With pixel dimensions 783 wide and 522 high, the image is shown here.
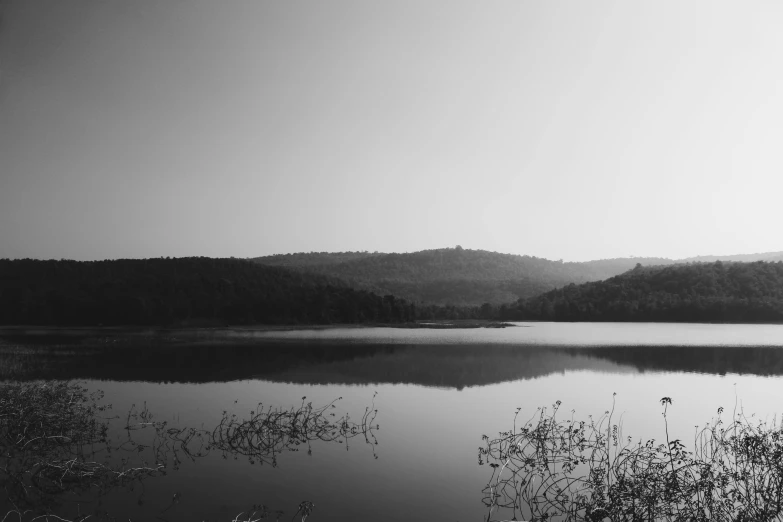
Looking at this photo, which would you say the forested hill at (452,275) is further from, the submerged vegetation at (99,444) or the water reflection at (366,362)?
the submerged vegetation at (99,444)

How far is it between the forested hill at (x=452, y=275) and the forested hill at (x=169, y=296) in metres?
41.5

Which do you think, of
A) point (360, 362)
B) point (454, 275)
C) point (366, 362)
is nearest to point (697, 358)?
point (366, 362)

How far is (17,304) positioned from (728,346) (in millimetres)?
91038

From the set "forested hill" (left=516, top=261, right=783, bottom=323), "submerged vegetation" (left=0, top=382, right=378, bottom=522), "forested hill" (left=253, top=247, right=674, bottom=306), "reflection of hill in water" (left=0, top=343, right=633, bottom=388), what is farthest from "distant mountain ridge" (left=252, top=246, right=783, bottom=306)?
"submerged vegetation" (left=0, top=382, right=378, bottom=522)

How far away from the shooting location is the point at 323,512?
373 inches

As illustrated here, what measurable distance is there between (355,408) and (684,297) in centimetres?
9261

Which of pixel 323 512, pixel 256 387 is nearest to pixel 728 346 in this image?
pixel 256 387

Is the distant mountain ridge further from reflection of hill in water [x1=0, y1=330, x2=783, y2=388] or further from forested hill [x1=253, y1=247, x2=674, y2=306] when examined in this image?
reflection of hill in water [x1=0, y1=330, x2=783, y2=388]

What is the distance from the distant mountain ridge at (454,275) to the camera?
161250mm

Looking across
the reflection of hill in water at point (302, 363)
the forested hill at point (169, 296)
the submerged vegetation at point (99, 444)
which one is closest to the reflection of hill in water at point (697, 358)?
the reflection of hill in water at point (302, 363)

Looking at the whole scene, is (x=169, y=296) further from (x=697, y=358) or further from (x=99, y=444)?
(x=99, y=444)

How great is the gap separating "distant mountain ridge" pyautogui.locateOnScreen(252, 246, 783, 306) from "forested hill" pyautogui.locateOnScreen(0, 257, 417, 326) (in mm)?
39875

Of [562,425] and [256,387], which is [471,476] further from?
[256,387]

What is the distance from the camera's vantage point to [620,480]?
10078mm
